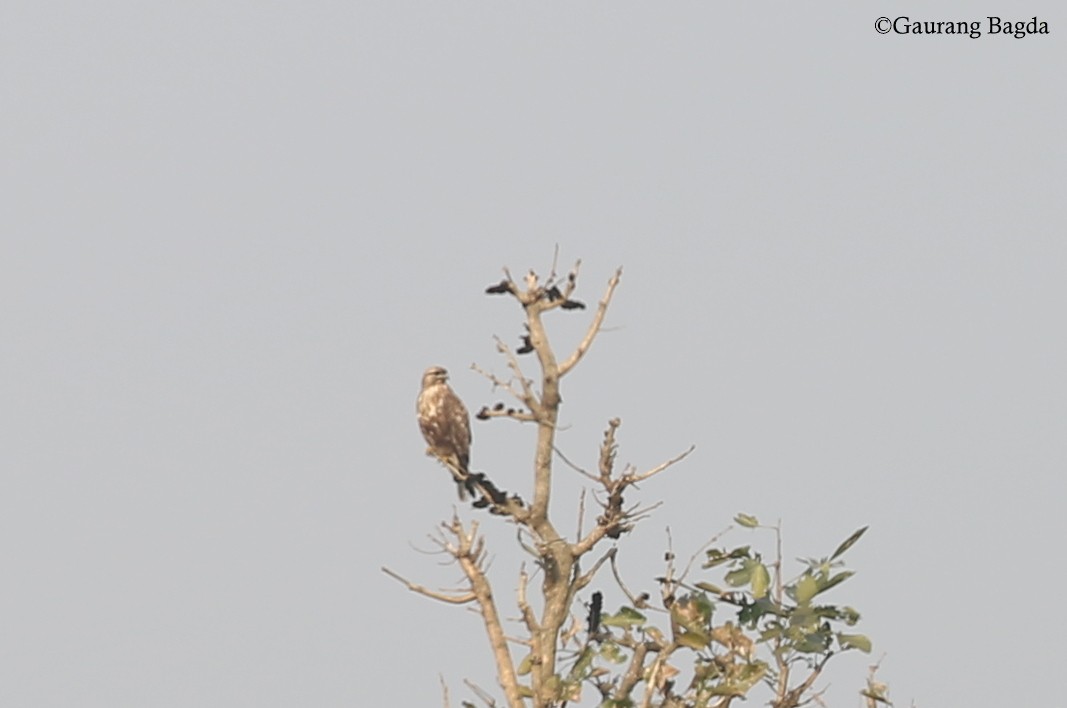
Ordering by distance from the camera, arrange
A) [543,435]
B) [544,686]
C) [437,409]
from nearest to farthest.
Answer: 1. [544,686]
2. [543,435]
3. [437,409]

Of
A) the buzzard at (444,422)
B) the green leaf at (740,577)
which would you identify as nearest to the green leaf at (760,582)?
the green leaf at (740,577)

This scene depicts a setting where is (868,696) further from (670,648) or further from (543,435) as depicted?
(543,435)

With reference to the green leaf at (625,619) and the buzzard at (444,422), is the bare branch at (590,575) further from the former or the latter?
the buzzard at (444,422)

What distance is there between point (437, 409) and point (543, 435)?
276 inches

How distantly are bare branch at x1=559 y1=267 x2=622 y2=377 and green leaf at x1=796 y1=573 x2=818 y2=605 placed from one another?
2.26 meters

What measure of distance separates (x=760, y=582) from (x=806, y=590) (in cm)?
33

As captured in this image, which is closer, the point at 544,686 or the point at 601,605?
the point at 544,686

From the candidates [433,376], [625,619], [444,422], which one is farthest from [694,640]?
[433,376]

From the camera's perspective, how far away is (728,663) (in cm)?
1115

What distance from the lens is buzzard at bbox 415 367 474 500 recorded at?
59.3 feet

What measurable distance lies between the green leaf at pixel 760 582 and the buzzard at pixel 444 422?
6.70 m

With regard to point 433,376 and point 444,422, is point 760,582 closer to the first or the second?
point 444,422

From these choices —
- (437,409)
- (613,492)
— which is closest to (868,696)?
(613,492)

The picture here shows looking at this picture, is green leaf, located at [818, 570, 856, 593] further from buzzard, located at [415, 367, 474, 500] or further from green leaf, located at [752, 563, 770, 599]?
buzzard, located at [415, 367, 474, 500]
